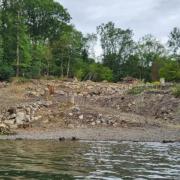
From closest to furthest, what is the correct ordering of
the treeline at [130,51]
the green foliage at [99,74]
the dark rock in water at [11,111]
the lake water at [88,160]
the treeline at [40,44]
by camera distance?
the lake water at [88,160]
the dark rock in water at [11,111]
the treeline at [40,44]
the green foliage at [99,74]
the treeline at [130,51]

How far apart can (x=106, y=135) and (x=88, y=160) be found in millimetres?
11616

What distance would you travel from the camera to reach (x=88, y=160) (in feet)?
61.8

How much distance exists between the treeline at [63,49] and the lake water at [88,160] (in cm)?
4738

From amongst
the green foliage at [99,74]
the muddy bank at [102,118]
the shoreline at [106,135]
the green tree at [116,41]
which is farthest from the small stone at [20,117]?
the green tree at [116,41]

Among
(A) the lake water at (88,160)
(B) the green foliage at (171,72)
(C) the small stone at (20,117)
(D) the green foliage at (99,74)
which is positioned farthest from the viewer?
(D) the green foliage at (99,74)

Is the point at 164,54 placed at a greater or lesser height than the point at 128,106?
greater

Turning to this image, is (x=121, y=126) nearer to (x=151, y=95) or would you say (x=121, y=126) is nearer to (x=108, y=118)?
(x=108, y=118)

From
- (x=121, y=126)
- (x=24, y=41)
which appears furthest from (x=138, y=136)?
(x=24, y=41)

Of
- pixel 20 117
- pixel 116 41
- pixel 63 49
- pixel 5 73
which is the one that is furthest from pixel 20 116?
pixel 116 41

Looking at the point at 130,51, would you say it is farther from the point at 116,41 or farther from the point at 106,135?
the point at 106,135

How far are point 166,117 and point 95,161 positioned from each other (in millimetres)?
22196

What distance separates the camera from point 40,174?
49.3ft

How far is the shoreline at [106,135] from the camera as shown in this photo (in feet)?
94.3

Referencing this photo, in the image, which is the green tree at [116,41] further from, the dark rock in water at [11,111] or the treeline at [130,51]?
the dark rock in water at [11,111]
